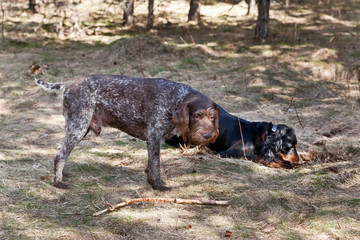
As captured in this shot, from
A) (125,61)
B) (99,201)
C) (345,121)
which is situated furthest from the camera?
(125,61)

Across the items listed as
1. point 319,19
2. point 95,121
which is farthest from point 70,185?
point 319,19

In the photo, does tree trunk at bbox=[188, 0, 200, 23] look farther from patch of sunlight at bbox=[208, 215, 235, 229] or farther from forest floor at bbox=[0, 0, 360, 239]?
patch of sunlight at bbox=[208, 215, 235, 229]

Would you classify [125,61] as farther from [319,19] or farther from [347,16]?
[347,16]

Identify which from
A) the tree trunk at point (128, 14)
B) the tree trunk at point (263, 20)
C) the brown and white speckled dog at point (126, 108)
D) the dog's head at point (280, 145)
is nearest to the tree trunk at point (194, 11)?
the tree trunk at point (128, 14)

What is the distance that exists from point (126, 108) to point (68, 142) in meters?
0.90

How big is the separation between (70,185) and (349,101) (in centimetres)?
743

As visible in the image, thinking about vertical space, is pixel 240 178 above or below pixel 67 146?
below

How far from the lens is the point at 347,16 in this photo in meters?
18.3

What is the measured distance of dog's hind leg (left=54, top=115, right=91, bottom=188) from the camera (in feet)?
16.6

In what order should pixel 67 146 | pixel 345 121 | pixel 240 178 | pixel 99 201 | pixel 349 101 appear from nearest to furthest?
1. pixel 99 201
2. pixel 67 146
3. pixel 240 178
4. pixel 345 121
5. pixel 349 101

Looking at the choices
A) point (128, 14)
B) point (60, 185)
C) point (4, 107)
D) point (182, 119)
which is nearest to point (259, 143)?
point (182, 119)

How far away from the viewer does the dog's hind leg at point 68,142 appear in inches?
199

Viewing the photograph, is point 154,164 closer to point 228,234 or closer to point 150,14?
point 228,234

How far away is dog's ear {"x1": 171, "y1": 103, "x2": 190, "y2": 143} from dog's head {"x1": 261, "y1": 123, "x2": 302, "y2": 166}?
95.8 inches
